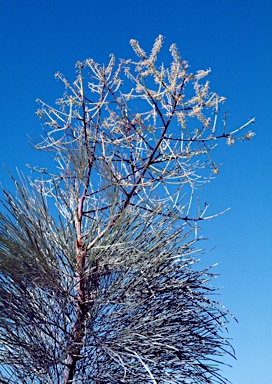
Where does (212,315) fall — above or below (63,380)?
above

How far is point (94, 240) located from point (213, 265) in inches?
17.1

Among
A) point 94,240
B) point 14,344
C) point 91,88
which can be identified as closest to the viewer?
point 14,344

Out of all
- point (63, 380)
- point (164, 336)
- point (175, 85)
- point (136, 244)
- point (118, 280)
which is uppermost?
point (175, 85)

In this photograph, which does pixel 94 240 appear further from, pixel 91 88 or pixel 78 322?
pixel 91 88

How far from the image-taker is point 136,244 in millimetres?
2104

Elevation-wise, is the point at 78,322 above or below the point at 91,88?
below

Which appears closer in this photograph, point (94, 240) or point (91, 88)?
point (94, 240)

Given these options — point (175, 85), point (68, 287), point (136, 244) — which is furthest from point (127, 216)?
point (175, 85)

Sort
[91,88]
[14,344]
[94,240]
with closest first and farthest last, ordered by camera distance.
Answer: [14,344] < [94,240] < [91,88]

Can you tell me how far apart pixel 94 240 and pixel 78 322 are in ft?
0.89

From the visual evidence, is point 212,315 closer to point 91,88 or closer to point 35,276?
point 35,276

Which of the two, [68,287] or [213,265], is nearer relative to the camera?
[68,287]

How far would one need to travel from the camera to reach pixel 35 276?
6.54ft

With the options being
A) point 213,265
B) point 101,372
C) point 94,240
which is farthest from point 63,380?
point 213,265
